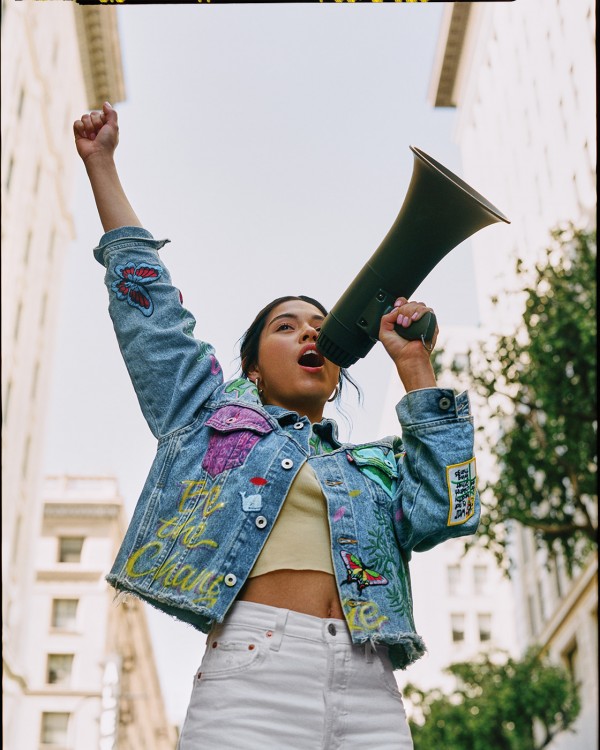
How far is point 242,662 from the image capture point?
8.35ft

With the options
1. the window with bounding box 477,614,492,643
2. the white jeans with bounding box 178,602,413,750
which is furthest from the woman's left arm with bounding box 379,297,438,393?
the window with bounding box 477,614,492,643

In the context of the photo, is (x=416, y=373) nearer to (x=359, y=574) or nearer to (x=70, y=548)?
(x=359, y=574)

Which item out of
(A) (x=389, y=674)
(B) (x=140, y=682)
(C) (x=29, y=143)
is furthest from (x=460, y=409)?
(B) (x=140, y=682)

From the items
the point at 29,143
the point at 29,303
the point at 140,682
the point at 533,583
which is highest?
the point at 29,143

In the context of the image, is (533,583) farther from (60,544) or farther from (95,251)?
(95,251)

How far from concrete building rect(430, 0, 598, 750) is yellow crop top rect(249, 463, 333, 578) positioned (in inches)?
828

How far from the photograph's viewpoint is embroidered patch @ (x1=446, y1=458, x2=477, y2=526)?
2.73 m

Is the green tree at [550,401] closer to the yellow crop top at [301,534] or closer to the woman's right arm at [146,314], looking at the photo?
the woman's right arm at [146,314]

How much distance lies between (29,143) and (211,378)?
31.7 metres

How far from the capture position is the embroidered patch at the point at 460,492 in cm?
273

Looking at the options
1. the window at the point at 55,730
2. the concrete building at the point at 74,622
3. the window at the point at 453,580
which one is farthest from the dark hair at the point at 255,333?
the window at the point at 453,580

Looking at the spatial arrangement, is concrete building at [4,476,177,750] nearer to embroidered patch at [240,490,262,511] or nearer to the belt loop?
embroidered patch at [240,490,262,511]

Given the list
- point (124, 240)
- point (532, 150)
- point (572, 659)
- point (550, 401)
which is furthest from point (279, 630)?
point (532, 150)

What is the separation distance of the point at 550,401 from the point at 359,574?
1209 centimetres
